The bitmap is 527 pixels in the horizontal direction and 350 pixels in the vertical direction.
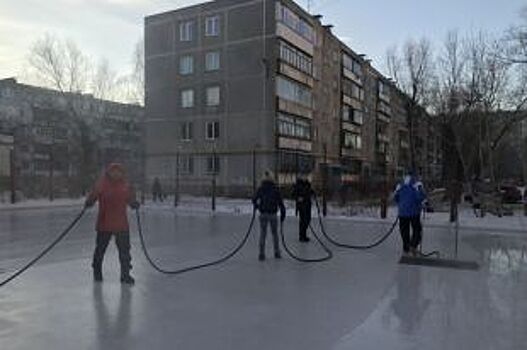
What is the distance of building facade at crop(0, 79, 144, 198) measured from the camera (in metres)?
66.9

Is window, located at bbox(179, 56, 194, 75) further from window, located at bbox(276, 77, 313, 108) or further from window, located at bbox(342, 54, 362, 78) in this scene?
window, located at bbox(342, 54, 362, 78)

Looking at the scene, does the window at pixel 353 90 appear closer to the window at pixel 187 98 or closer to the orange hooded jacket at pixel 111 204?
the window at pixel 187 98

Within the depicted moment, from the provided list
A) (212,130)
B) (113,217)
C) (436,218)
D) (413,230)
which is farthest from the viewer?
(212,130)

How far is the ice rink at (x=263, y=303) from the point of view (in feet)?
23.3

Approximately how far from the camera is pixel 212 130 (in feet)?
179

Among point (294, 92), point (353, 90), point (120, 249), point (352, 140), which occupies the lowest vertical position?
point (120, 249)

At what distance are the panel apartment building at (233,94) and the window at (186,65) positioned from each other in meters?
0.08

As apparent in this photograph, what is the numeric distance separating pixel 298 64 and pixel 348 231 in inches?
1495

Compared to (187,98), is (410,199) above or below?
below

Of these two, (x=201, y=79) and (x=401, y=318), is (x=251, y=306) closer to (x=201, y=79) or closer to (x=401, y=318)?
(x=401, y=318)

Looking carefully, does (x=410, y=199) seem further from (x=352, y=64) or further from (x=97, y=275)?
(x=352, y=64)

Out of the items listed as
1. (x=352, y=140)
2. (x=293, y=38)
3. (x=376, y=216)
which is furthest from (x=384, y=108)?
(x=376, y=216)

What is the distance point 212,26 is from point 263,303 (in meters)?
48.2

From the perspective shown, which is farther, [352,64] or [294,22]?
[352,64]
